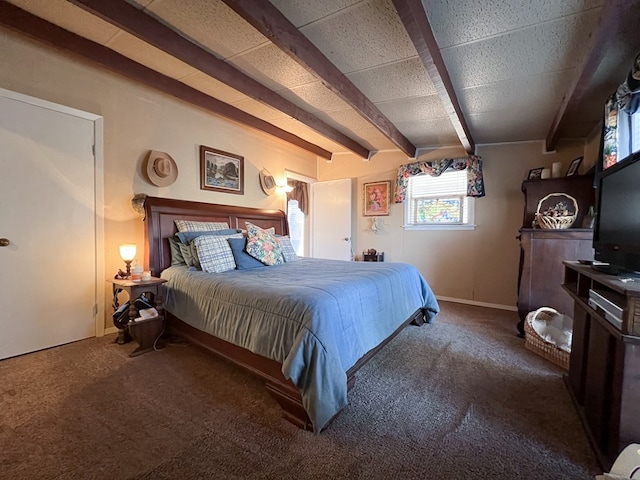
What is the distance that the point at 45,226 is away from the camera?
2336 mm

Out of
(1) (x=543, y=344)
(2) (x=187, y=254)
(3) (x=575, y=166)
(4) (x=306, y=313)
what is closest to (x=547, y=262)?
(1) (x=543, y=344)

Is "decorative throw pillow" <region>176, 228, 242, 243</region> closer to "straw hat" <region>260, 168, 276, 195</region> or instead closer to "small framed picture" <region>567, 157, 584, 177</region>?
"straw hat" <region>260, 168, 276, 195</region>

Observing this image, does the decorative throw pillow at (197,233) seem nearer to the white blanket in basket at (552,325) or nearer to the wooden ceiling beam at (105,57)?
the wooden ceiling beam at (105,57)

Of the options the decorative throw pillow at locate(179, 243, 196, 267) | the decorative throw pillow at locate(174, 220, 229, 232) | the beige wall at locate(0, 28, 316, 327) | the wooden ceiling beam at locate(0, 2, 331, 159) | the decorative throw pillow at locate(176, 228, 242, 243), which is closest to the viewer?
the wooden ceiling beam at locate(0, 2, 331, 159)

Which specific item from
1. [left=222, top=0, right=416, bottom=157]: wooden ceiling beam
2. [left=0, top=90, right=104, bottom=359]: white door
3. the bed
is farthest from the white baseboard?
[left=0, top=90, right=104, bottom=359]: white door

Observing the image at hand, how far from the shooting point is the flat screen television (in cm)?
125

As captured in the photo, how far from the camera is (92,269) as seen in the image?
2598mm

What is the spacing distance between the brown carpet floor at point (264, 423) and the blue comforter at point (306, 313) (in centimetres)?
25

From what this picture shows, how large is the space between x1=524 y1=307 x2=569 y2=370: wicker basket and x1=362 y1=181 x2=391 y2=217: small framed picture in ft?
A: 8.47

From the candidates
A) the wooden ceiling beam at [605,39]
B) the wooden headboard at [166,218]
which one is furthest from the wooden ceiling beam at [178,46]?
the wooden ceiling beam at [605,39]

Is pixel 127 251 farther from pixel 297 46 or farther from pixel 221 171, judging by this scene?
pixel 297 46

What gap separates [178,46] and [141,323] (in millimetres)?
2233

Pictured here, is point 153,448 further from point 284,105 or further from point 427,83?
point 427,83

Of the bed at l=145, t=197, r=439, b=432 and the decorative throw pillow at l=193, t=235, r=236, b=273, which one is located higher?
the decorative throw pillow at l=193, t=235, r=236, b=273
